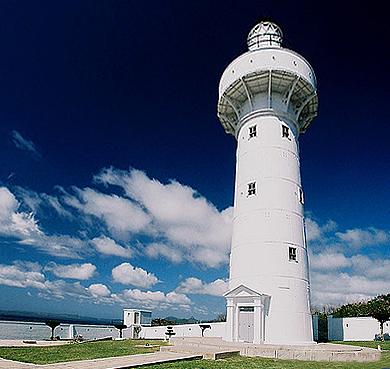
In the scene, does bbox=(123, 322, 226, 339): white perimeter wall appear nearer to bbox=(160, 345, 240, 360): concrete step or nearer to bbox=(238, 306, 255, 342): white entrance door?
bbox=(238, 306, 255, 342): white entrance door

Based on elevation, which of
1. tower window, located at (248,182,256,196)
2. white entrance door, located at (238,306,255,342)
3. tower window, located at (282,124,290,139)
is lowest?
white entrance door, located at (238,306,255,342)

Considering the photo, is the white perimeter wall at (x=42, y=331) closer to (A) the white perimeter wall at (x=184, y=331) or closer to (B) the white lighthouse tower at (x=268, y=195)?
(A) the white perimeter wall at (x=184, y=331)

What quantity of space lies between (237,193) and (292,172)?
3.66 metres

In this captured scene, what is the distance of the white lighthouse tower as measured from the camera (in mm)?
17828

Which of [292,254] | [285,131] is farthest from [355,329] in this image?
[285,131]

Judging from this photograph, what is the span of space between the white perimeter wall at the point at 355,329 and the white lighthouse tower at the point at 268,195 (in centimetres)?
765

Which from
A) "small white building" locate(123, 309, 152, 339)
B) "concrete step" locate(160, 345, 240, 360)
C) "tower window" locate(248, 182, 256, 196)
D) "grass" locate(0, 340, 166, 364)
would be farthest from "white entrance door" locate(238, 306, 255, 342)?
"small white building" locate(123, 309, 152, 339)

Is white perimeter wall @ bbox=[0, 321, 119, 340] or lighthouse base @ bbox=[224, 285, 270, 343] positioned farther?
white perimeter wall @ bbox=[0, 321, 119, 340]

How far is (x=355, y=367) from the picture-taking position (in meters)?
11.5

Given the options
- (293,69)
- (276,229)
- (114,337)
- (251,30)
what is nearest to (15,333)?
(114,337)

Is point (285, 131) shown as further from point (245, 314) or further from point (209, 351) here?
point (209, 351)

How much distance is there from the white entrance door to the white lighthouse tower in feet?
0.17

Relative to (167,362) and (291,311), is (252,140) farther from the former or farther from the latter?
(167,362)

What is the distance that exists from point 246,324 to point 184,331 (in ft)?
33.6
